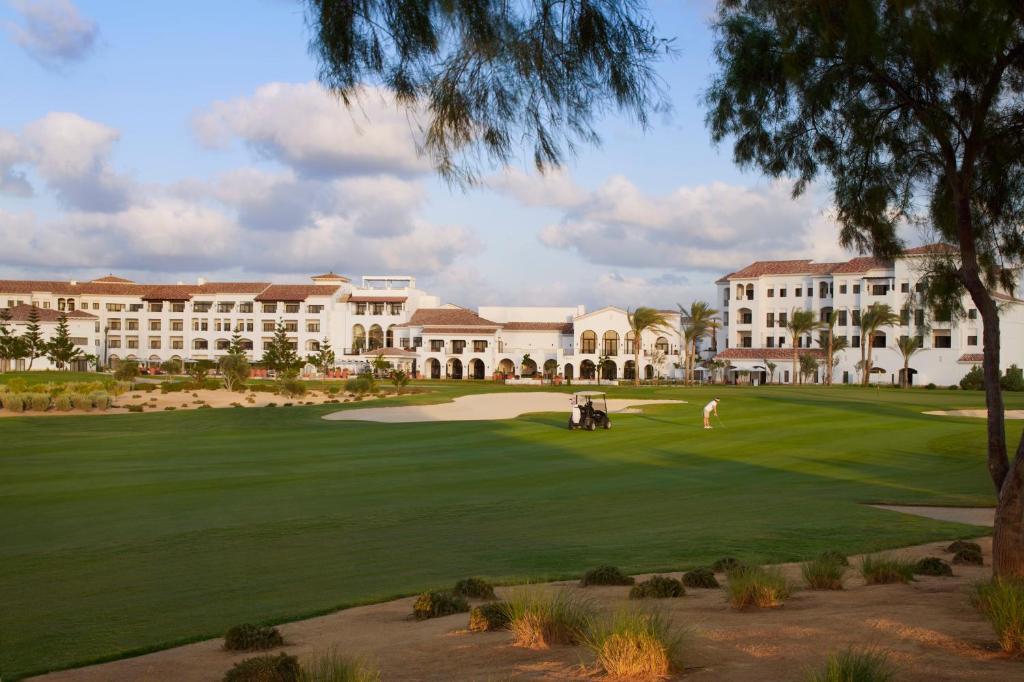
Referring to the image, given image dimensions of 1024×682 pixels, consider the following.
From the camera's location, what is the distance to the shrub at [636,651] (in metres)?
7.25

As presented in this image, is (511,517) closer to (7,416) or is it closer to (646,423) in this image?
(646,423)

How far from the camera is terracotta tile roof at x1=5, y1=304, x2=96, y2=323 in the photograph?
405 ft

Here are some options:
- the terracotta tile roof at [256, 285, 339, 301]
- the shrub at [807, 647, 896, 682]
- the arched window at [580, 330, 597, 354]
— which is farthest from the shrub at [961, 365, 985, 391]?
the shrub at [807, 647, 896, 682]

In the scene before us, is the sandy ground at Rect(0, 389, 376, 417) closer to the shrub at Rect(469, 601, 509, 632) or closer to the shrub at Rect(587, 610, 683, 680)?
the shrub at Rect(469, 601, 509, 632)

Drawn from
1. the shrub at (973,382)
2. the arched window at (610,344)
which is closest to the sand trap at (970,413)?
the shrub at (973,382)

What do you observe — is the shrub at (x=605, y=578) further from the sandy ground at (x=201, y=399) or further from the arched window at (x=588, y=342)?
the arched window at (x=588, y=342)

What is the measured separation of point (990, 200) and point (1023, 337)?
326 feet

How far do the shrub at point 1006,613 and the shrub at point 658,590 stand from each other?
309 cm

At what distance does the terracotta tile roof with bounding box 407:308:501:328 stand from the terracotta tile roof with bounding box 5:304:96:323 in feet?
140

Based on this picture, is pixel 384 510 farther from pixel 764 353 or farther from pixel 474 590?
pixel 764 353

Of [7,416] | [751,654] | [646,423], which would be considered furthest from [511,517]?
[7,416]

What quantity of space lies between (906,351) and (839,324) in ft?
34.6

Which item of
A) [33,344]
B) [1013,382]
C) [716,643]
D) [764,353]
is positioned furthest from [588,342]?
[716,643]

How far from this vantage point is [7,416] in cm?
4831
